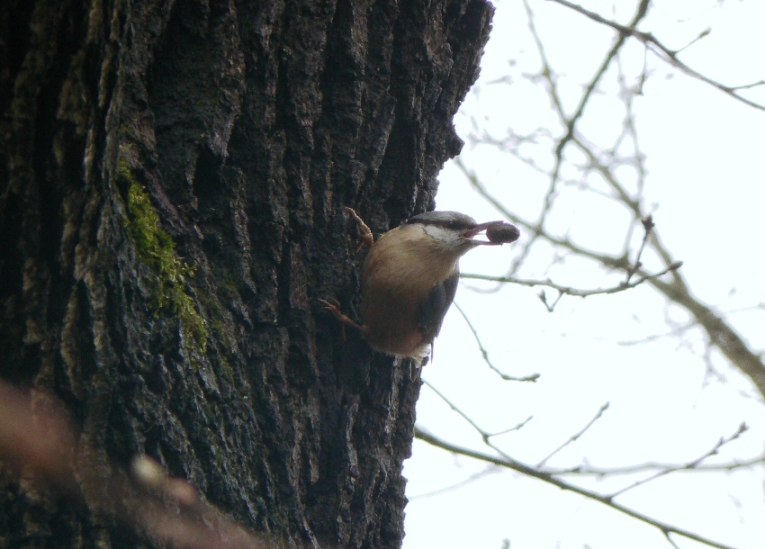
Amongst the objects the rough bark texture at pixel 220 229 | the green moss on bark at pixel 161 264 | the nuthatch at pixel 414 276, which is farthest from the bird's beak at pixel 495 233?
the green moss on bark at pixel 161 264

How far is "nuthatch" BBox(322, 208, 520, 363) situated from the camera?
254cm

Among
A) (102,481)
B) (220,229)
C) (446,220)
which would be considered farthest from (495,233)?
(102,481)

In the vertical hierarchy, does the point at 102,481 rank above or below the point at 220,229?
below

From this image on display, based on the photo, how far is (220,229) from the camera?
1884 mm

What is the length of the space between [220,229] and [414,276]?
48.4 inches

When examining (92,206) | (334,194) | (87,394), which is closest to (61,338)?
(87,394)

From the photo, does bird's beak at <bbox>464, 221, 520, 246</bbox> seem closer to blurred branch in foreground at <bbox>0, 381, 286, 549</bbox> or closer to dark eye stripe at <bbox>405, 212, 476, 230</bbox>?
dark eye stripe at <bbox>405, 212, 476, 230</bbox>

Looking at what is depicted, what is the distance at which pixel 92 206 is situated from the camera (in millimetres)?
1234

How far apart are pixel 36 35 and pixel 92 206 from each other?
29cm

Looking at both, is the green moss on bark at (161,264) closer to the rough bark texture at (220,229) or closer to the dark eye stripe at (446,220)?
the rough bark texture at (220,229)

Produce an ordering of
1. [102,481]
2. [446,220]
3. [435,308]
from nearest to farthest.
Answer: [102,481], [446,220], [435,308]

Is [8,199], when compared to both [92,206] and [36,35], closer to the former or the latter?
[92,206]

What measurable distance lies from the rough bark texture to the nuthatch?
3.9 inches

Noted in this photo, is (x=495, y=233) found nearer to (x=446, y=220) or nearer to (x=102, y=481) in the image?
(x=446, y=220)
